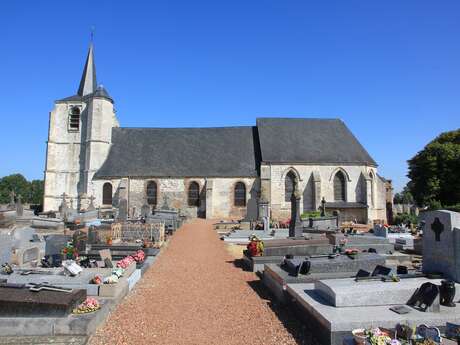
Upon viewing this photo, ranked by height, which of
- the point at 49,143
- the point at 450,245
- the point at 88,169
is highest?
the point at 49,143

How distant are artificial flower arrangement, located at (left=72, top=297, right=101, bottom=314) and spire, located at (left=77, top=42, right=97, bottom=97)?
29.5 meters

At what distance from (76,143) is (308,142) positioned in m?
18.8

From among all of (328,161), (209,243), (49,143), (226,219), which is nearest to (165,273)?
(209,243)

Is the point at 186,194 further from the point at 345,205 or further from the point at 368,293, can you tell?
the point at 368,293

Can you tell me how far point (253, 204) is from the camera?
28344mm

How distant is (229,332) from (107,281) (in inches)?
106

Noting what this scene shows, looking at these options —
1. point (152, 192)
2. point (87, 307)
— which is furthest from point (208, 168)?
point (87, 307)

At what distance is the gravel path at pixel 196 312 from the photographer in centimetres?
554

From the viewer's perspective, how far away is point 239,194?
2867 centimetres

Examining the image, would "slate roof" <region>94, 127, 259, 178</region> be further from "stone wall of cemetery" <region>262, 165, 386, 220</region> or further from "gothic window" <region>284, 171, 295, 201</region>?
"gothic window" <region>284, 171, 295, 201</region>

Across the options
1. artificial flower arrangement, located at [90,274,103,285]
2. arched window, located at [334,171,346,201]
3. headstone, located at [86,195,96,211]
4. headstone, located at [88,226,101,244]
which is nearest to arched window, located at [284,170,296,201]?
arched window, located at [334,171,346,201]

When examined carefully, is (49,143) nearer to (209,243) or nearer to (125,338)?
(209,243)

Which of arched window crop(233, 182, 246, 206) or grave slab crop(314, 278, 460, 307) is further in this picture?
arched window crop(233, 182, 246, 206)

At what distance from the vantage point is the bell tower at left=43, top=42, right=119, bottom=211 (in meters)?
29.4
